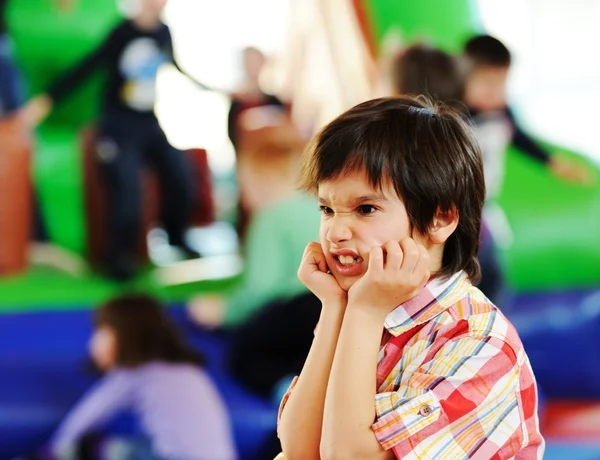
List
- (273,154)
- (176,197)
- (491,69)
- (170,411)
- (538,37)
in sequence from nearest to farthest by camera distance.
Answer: (170,411) < (491,69) < (273,154) < (176,197) < (538,37)

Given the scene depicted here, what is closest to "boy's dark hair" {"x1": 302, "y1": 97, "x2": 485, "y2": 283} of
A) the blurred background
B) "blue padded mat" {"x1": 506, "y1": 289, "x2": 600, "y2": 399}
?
the blurred background

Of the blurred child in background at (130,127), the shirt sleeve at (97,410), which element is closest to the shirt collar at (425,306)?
the shirt sleeve at (97,410)

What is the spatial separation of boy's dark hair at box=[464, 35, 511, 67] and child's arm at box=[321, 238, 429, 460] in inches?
65.3

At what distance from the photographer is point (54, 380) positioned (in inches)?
95.9

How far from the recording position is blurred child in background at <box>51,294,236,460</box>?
7.02 feet

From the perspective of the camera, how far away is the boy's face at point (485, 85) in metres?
2.42

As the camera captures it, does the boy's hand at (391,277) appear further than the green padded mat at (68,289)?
No

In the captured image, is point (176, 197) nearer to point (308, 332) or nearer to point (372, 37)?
point (372, 37)

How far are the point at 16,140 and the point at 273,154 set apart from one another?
0.84 metres

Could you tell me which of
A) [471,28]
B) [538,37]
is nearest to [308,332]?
[471,28]

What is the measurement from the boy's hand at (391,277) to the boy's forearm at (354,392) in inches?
0.4

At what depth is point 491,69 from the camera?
7.95 feet

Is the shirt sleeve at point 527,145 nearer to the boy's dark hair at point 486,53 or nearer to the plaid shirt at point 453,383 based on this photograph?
the boy's dark hair at point 486,53

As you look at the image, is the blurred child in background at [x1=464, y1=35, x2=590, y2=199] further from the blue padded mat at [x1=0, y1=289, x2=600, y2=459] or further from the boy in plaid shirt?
the boy in plaid shirt
